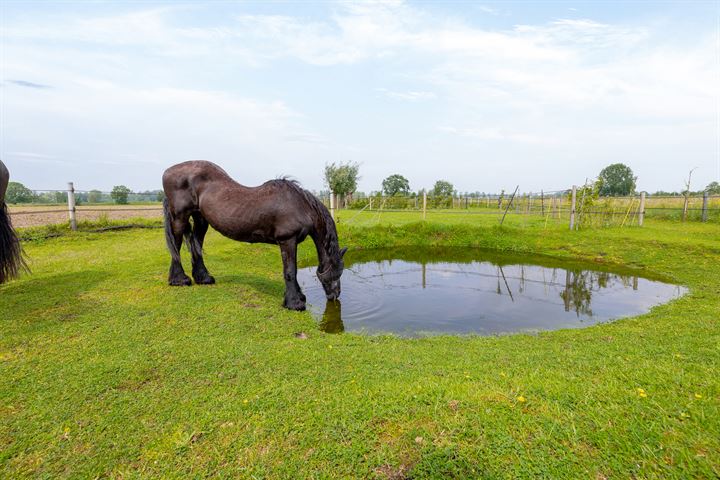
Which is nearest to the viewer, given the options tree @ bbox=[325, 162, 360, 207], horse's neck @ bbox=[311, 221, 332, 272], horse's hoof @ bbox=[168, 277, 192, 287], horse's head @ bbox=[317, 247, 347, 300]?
horse's neck @ bbox=[311, 221, 332, 272]

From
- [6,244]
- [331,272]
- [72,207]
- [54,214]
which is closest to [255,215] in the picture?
[331,272]

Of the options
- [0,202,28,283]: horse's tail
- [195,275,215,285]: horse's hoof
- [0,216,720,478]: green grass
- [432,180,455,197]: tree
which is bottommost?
[0,216,720,478]: green grass

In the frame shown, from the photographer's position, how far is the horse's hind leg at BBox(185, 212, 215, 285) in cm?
597

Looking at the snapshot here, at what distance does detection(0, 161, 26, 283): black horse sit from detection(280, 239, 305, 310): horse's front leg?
3.73m

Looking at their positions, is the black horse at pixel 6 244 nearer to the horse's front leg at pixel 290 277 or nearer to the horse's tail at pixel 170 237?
the horse's tail at pixel 170 237

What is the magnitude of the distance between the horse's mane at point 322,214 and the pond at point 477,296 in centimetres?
105

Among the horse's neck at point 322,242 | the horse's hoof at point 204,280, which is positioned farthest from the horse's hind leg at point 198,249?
the horse's neck at point 322,242

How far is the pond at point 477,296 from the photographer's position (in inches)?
203

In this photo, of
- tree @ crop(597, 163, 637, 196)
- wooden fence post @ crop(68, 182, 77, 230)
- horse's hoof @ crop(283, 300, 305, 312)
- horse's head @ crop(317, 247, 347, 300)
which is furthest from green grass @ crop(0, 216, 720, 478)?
tree @ crop(597, 163, 637, 196)

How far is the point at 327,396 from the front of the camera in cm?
274

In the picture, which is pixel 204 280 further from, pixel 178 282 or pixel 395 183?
pixel 395 183

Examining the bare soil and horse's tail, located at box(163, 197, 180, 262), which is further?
the bare soil

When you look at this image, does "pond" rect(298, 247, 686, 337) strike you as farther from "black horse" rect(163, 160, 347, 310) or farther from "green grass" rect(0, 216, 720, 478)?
"black horse" rect(163, 160, 347, 310)

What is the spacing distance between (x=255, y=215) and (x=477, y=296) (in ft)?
14.3
